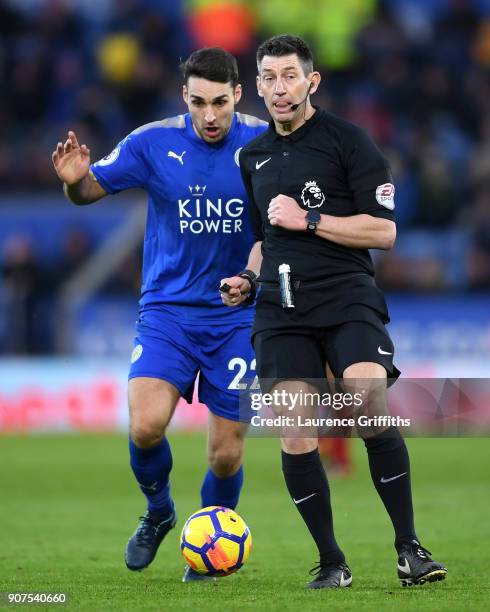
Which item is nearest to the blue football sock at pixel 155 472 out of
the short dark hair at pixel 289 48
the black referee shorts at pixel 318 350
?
the black referee shorts at pixel 318 350

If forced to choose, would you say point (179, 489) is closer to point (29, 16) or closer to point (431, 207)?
point (431, 207)

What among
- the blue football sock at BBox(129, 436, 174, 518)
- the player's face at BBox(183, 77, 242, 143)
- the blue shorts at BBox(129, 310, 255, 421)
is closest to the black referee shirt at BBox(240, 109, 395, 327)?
the player's face at BBox(183, 77, 242, 143)

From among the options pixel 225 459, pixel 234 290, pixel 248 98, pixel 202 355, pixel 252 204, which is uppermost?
pixel 248 98

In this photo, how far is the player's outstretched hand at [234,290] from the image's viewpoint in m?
6.11

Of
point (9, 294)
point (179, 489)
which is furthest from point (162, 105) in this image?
point (179, 489)

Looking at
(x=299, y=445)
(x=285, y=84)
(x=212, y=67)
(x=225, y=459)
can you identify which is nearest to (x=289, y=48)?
(x=285, y=84)

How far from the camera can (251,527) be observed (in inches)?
348

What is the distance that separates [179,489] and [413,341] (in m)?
5.14

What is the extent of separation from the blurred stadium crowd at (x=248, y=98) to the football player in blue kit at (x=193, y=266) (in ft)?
27.6

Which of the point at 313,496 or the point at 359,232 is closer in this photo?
the point at 359,232

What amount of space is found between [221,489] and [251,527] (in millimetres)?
1964

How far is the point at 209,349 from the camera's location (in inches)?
271

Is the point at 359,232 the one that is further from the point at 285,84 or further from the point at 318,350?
the point at 285,84

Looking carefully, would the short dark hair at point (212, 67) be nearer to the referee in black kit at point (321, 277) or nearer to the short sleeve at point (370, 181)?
the referee in black kit at point (321, 277)
